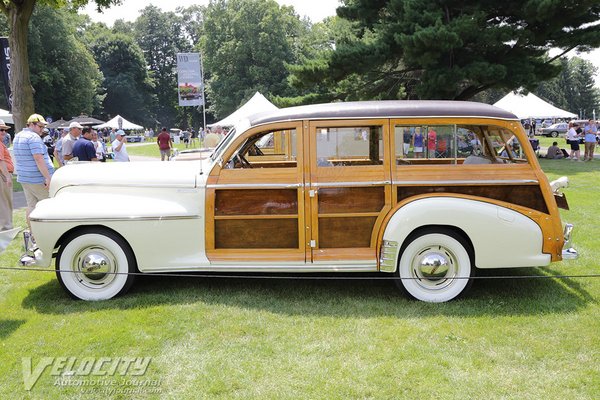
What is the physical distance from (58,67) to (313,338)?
174 ft

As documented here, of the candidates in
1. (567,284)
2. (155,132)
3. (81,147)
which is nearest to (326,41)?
(155,132)

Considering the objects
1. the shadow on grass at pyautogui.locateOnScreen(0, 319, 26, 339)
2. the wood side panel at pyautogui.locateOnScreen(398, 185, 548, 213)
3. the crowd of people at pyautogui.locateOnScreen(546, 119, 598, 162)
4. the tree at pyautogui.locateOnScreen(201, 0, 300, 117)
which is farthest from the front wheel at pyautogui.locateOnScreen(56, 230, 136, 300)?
the tree at pyautogui.locateOnScreen(201, 0, 300, 117)

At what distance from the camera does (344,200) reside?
476 cm

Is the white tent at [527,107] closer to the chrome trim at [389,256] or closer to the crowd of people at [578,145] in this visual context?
the crowd of people at [578,145]

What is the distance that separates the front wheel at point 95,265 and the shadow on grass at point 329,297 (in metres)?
0.13

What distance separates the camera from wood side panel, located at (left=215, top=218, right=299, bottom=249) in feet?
15.8

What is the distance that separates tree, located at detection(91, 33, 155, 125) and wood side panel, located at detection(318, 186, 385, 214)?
215 ft

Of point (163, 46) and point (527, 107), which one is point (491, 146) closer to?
point (527, 107)

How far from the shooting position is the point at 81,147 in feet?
27.6

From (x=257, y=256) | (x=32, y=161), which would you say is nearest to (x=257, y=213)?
(x=257, y=256)

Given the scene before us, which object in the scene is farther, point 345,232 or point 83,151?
point 83,151

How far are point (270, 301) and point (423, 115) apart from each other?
7.67 feet

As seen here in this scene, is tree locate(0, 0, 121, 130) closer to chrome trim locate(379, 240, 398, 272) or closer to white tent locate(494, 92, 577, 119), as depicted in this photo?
chrome trim locate(379, 240, 398, 272)

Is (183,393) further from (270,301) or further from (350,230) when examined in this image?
(350,230)
